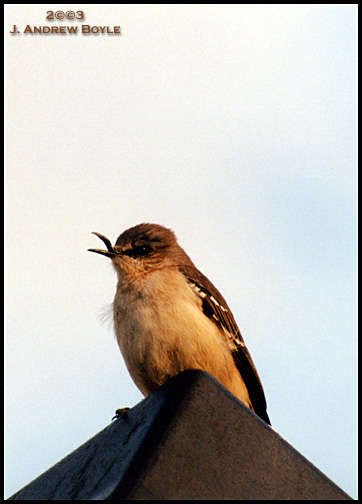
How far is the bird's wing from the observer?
7.14m

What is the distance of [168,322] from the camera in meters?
6.25

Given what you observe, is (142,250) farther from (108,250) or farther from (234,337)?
(234,337)

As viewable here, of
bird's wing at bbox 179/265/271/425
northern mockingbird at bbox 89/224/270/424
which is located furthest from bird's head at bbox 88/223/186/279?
bird's wing at bbox 179/265/271/425

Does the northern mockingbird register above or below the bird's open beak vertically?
below

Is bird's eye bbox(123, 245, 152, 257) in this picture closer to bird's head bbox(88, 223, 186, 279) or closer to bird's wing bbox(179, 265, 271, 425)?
bird's head bbox(88, 223, 186, 279)

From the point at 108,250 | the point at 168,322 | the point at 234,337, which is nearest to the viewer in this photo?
the point at 168,322

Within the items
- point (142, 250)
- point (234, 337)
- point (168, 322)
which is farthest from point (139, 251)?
point (168, 322)

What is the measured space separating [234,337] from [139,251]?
1597 mm

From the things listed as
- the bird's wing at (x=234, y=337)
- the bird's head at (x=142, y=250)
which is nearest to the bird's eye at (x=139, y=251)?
the bird's head at (x=142, y=250)

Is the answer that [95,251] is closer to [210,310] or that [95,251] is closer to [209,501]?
[210,310]

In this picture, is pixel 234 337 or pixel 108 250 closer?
pixel 234 337

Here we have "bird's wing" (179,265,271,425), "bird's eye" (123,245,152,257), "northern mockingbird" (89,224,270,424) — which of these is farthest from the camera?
"bird's eye" (123,245,152,257)

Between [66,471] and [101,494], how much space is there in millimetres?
779

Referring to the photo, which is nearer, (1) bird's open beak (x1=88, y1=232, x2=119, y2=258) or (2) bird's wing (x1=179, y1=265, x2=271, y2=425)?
(2) bird's wing (x1=179, y1=265, x2=271, y2=425)
